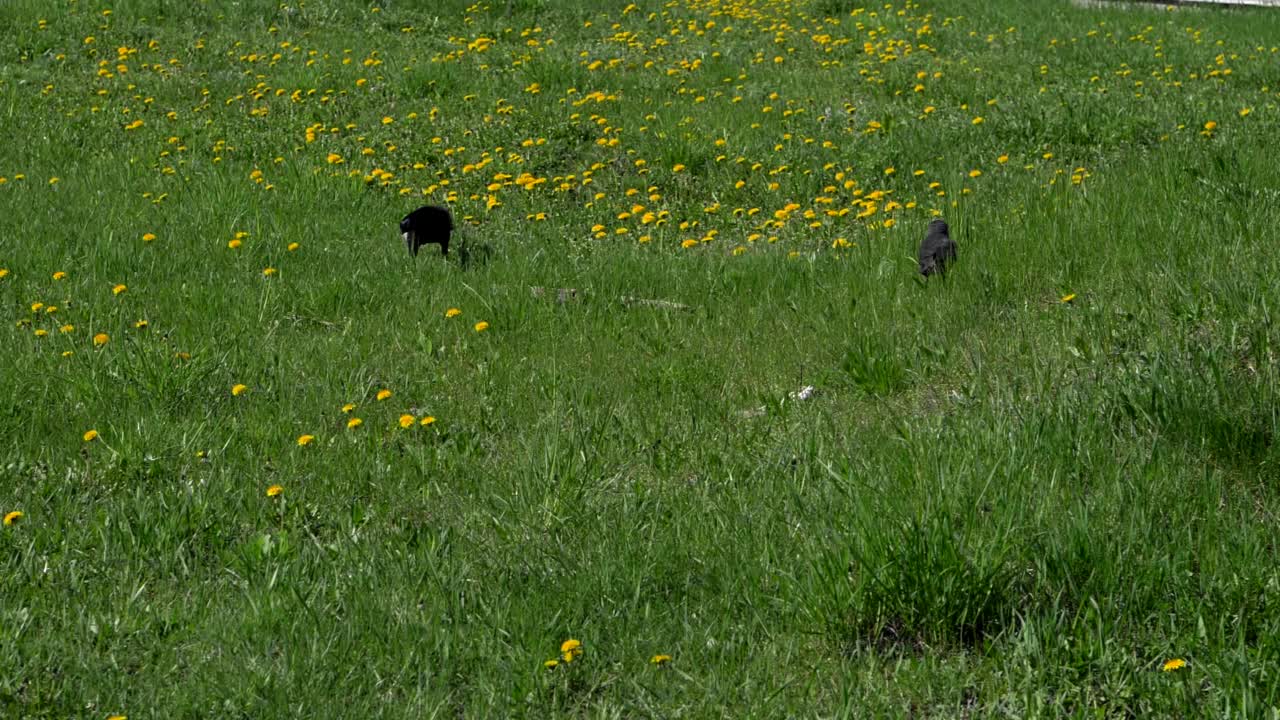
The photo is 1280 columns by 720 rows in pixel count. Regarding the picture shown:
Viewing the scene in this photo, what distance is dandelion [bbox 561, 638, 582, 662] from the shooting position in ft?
10.8

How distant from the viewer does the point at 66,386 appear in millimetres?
5402

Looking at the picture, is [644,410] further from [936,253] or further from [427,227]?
[427,227]

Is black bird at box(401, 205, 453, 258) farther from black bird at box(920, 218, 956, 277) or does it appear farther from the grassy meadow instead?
black bird at box(920, 218, 956, 277)

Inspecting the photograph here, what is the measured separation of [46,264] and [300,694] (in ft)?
15.6

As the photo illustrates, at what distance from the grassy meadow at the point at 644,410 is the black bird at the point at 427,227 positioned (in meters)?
0.12

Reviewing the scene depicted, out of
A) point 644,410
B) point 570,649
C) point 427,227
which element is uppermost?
point 570,649

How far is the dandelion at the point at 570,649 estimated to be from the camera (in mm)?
3285

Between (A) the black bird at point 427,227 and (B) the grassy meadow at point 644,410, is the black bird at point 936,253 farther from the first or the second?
(A) the black bird at point 427,227

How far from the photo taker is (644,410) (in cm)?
510

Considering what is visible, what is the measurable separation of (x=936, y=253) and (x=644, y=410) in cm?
195

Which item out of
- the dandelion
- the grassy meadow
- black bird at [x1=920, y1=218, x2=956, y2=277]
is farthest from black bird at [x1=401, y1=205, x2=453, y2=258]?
the dandelion

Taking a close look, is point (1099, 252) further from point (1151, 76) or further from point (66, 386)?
point (1151, 76)

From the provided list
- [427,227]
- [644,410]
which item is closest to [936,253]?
[644,410]

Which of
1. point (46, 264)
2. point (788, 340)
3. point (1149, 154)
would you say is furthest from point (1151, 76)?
point (46, 264)
